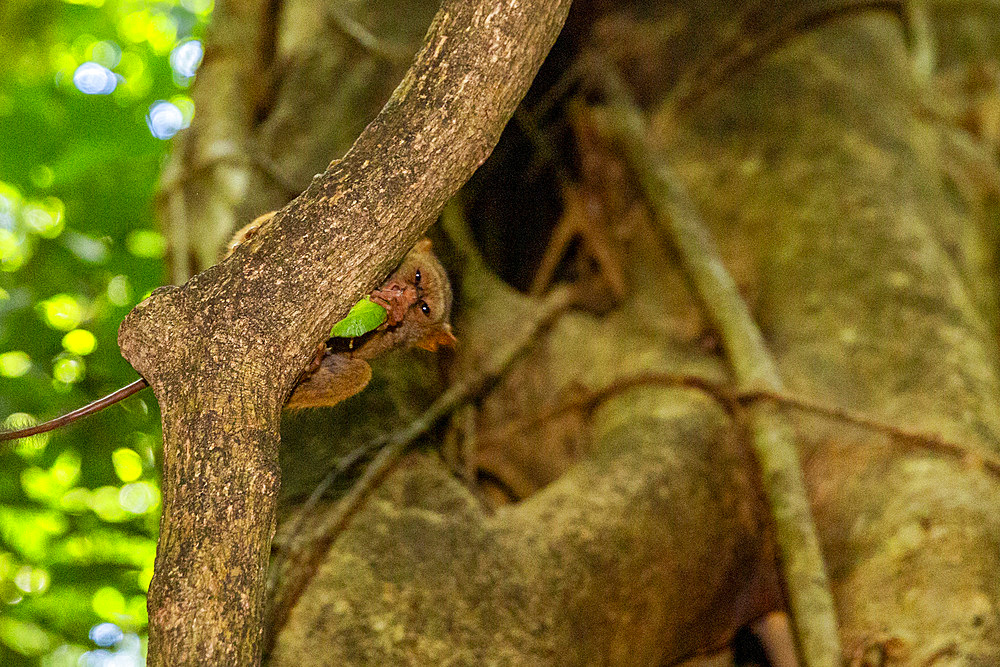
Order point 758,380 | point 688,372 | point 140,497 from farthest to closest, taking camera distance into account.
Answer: point 140,497 < point 688,372 < point 758,380

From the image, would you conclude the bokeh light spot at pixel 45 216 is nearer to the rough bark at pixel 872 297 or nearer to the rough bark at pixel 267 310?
the rough bark at pixel 872 297

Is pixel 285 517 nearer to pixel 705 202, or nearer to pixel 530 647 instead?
pixel 530 647

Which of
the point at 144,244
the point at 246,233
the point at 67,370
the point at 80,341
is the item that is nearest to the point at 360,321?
the point at 246,233

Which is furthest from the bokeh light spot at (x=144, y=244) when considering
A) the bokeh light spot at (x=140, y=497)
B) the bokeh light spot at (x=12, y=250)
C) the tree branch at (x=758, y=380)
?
the tree branch at (x=758, y=380)

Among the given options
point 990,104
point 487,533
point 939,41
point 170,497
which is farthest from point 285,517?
point 939,41

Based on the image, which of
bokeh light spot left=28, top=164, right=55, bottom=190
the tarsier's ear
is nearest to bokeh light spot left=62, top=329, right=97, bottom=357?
bokeh light spot left=28, top=164, right=55, bottom=190

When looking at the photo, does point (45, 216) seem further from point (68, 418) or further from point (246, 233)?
point (68, 418)

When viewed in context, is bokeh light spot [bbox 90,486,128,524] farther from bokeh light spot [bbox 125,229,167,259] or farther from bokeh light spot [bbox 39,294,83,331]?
bokeh light spot [bbox 125,229,167,259]
